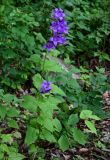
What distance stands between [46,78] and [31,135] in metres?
0.74

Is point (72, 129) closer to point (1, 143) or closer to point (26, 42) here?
point (1, 143)

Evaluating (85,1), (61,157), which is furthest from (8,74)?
(85,1)

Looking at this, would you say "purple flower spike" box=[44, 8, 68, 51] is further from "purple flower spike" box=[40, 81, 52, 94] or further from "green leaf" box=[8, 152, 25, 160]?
"green leaf" box=[8, 152, 25, 160]

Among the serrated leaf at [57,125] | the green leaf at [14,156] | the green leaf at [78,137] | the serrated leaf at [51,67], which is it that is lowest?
the green leaf at [14,156]

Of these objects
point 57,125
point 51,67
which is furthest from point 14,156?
point 51,67

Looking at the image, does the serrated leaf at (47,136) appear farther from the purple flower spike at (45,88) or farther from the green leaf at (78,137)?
the purple flower spike at (45,88)

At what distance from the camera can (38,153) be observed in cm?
413

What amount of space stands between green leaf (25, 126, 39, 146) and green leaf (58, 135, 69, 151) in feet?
0.96

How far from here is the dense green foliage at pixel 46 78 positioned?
148 inches

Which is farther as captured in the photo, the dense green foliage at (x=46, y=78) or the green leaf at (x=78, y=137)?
the green leaf at (x=78, y=137)

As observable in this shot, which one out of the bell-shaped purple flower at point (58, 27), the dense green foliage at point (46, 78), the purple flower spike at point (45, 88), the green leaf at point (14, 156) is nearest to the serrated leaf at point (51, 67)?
the dense green foliage at point (46, 78)

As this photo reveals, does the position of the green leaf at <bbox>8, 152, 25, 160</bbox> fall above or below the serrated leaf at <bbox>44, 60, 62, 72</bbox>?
below

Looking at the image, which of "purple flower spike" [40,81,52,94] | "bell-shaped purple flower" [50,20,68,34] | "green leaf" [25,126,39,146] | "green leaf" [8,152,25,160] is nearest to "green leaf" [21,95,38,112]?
"purple flower spike" [40,81,52,94]

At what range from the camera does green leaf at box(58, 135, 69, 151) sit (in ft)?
12.9
